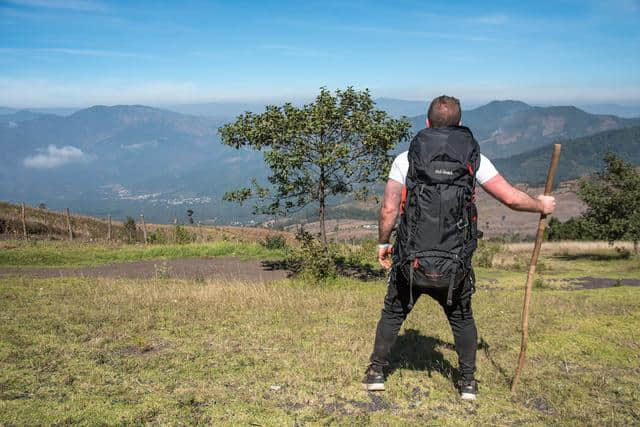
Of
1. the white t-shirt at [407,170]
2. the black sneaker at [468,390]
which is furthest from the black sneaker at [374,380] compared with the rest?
the white t-shirt at [407,170]

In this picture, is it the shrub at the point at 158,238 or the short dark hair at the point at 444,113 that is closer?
the short dark hair at the point at 444,113

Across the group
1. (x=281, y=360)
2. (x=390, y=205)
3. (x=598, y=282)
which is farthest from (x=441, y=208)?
(x=598, y=282)

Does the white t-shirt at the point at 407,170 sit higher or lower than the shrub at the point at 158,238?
higher

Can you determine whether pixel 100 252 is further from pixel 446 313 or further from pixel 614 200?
pixel 614 200

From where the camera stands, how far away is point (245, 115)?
1280 centimetres

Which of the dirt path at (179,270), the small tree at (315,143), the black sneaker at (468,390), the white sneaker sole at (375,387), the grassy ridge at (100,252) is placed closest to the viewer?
the black sneaker at (468,390)

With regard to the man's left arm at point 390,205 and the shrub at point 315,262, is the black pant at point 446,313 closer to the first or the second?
the man's left arm at point 390,205

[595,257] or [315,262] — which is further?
[595,257]

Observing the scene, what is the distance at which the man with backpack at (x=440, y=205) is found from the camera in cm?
418

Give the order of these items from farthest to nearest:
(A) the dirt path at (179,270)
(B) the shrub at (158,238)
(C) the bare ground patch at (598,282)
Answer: (B) the shrub at (158,238), (C) the bare ground patch at (598,282), (A) the dirt path at (179,270)

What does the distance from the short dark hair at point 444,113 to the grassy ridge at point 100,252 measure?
14.2m

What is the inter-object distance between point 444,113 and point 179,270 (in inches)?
496

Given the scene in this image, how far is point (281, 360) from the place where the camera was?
19.3 feet

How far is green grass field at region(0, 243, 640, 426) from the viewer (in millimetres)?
4441
